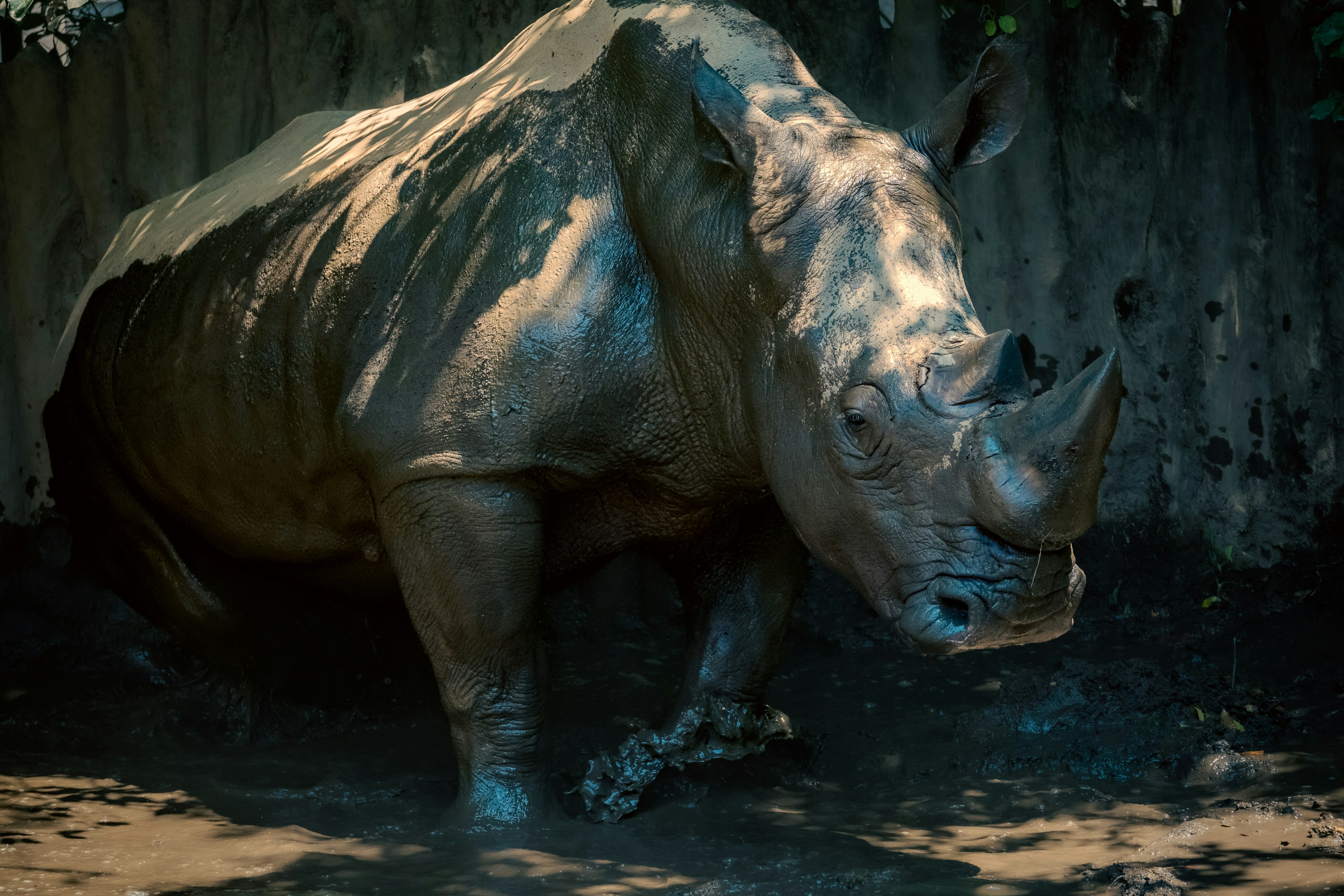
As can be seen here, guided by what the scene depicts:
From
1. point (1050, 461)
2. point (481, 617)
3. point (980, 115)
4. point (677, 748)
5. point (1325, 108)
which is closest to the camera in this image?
point (1050, 461)

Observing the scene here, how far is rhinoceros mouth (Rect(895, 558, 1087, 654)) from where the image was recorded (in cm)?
364

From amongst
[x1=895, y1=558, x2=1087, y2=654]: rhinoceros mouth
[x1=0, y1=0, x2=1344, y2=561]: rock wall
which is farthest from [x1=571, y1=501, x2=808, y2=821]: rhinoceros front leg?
[x1=0, y1=0, x2=1344, y2=561]: rock wall

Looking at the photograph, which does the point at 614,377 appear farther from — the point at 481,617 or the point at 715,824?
the point at 715,824

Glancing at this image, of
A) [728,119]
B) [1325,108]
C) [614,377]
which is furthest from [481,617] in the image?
[1325,108]

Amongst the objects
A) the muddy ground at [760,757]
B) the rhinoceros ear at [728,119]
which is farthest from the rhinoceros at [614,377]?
the muddy ground at [760,757]

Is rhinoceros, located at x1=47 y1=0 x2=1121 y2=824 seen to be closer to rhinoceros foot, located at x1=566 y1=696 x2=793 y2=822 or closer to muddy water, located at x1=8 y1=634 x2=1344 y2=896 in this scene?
rhinoceros foot, located at x1=566 y1=696 x2=793 y2=822

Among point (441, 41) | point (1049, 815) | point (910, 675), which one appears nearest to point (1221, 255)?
point (910, 675)

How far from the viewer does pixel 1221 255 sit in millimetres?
6684

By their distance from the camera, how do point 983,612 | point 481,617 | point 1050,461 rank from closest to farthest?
point 1050,461 → point 983,612 → point 481,617

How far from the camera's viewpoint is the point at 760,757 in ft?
17.0

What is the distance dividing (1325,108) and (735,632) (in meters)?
3.56

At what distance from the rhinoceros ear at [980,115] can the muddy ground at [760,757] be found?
213 centimetres

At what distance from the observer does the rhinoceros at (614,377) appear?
3.75 metres

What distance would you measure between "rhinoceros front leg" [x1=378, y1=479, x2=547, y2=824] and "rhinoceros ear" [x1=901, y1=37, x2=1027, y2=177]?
66.4 inches
